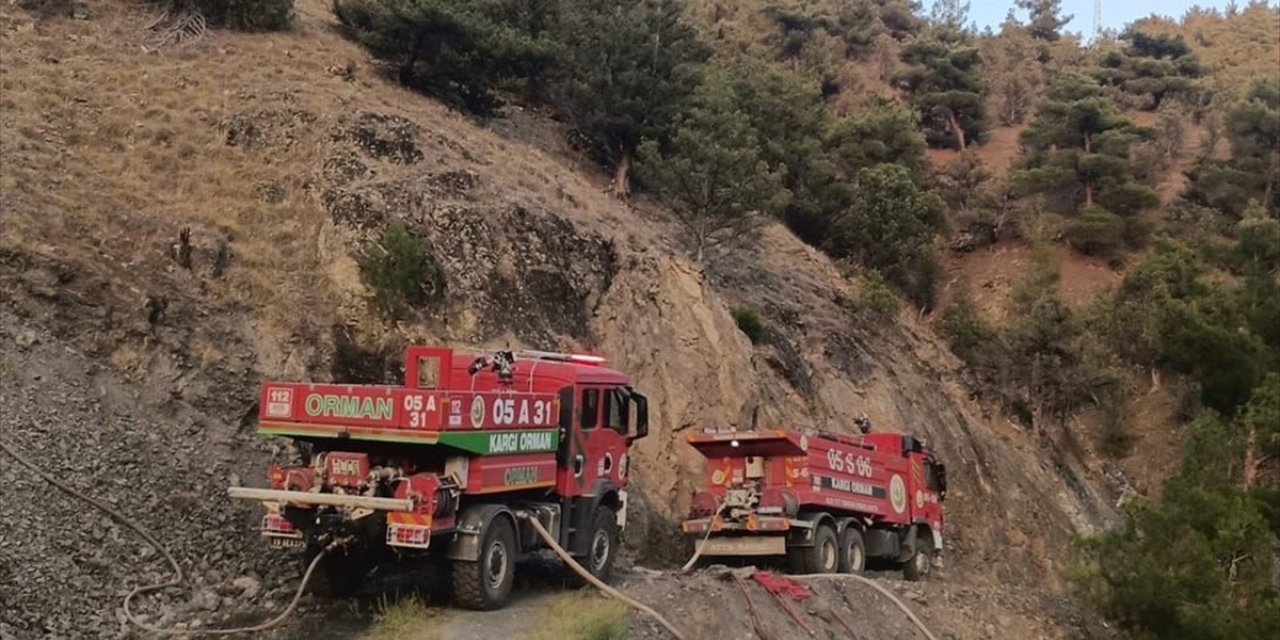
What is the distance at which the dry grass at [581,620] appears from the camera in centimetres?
1102

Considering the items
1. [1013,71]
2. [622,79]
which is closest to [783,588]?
[622,79]

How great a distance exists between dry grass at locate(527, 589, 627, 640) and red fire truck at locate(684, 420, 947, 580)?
18.4 ft

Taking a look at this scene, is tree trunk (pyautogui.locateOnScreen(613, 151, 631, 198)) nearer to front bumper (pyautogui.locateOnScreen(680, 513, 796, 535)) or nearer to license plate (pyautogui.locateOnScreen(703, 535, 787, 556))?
front bumper (pyautogui.locateOnScreen(680, 513, 796, 535))

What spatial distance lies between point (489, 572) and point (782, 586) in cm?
457

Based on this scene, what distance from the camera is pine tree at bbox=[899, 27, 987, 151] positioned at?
68312mm

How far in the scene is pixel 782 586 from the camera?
49.9 ft

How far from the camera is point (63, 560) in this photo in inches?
468

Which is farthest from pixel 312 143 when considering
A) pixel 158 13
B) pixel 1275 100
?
pixel 1275 100

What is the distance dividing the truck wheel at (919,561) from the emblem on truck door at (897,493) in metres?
0.97

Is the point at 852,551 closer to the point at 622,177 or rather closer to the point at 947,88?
the point at 622,177

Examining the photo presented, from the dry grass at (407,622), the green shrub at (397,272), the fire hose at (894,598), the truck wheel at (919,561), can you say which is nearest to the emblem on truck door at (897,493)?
the truck wheel at (919,561)

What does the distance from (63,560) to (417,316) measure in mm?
8840

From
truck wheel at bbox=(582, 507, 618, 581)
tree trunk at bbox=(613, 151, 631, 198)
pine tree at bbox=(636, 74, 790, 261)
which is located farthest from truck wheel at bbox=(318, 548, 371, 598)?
tree trunk at bbox=(613, 151, 631, 198)

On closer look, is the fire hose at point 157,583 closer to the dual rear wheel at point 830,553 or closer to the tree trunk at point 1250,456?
the dual rear wheel at point 830,553
